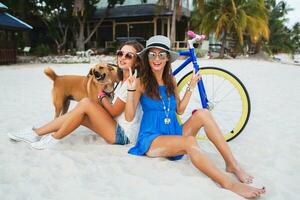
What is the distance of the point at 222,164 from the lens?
9.88ft

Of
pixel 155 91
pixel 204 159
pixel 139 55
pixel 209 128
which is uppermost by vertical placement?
pixel 139 55

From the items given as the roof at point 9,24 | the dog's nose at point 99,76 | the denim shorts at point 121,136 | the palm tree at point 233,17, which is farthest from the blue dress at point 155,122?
the palm tree at point 233,17

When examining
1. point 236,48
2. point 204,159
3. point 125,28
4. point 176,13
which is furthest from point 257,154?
point 125,28

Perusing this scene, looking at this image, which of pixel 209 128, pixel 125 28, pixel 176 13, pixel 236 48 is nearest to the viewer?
pixel 209 128

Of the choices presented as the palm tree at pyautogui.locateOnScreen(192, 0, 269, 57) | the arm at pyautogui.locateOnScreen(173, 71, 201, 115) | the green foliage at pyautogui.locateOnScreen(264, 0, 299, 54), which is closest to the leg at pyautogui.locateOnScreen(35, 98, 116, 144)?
the arm at pyautogui.locateOnScreen(173, 71, 201, 115)

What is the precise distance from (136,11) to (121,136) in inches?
954

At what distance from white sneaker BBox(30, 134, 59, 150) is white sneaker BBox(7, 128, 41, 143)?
0.15m

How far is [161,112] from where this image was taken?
2854mm

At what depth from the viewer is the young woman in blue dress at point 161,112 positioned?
2717 mm

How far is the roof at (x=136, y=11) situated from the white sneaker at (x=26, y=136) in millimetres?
20618

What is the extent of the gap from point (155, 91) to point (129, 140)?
2.15 ft

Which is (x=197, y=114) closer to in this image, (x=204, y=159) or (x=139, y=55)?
(x=204, y=159)

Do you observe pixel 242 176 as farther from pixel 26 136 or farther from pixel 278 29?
pixel 278 29

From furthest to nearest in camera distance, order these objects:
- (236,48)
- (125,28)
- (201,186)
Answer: (125,28), (236,48), (201,186)
